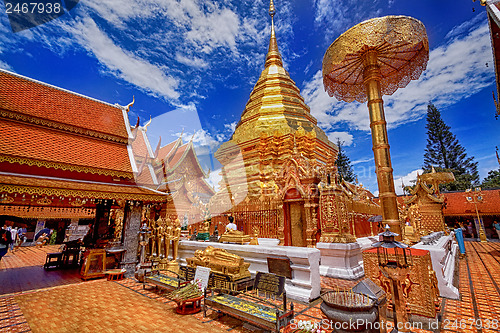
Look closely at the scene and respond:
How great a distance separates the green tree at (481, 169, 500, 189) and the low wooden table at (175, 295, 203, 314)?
3894 centimetres

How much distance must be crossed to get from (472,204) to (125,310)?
87.1 ft

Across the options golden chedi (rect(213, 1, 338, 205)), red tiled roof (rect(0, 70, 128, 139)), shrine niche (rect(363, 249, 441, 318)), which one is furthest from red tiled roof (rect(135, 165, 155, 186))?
shrine niche (rect(363, 249, 441, 318))

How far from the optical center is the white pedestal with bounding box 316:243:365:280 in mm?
5910

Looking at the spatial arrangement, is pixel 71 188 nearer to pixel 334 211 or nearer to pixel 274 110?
pixel 334 211

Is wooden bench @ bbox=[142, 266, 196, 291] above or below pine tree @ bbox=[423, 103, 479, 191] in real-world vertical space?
below

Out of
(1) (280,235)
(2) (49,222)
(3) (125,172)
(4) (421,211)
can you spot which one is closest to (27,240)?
(2) (49,222)

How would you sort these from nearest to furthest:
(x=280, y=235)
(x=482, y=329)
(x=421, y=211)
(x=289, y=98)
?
(x=482, y=329)
(x=280, y=235)
(x=421, y=211)
(x=289, y=98)

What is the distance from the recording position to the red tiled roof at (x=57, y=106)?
8.09 meters

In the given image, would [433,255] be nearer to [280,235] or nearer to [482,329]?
[482,329]

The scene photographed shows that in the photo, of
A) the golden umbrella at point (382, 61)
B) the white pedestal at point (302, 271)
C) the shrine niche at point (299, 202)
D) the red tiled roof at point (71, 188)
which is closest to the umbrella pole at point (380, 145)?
the golden umbrella at point (382, 61)

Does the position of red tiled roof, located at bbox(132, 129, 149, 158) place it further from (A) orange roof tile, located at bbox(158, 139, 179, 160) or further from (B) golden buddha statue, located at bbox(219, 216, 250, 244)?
(B) golden buddha statue, located at bbox(219, 216, 250, 244)

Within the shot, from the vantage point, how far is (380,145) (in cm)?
745

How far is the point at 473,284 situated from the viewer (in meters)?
5.81

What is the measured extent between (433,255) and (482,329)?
1306mm
